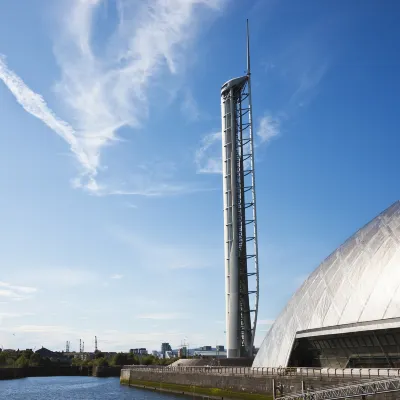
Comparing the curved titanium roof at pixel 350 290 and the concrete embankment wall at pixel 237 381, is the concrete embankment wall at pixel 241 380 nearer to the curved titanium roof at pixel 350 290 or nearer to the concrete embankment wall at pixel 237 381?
the concrete embankment wall at pixel 237 381

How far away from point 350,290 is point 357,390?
14.4 meters

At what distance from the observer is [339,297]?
53.9 metres

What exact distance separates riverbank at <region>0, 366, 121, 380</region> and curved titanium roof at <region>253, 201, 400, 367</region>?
369 ft

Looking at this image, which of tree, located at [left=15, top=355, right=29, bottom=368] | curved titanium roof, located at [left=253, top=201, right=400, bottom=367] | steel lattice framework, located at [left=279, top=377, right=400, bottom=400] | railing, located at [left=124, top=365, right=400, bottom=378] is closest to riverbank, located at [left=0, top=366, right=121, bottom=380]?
tree, located at [left=15, top=355, right=29, bottom=368]

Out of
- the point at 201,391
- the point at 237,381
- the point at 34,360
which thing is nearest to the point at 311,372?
the point at 237,381

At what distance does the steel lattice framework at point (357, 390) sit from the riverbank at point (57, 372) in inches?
5241

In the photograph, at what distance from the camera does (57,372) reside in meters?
183

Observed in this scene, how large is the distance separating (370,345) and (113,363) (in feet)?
481

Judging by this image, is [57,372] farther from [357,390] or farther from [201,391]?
[357,390]

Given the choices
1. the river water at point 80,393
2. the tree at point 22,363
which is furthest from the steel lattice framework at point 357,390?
the tree at point 22,363

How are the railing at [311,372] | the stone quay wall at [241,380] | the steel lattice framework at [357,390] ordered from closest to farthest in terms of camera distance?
the steel lattice framework at [357,390] → the railing at [311,372] → the stone quay wall at [241,380]

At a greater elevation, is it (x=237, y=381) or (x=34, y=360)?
(x=34, y=360)

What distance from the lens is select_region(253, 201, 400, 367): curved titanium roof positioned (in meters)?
48.5

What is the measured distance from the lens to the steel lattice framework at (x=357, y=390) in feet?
123
